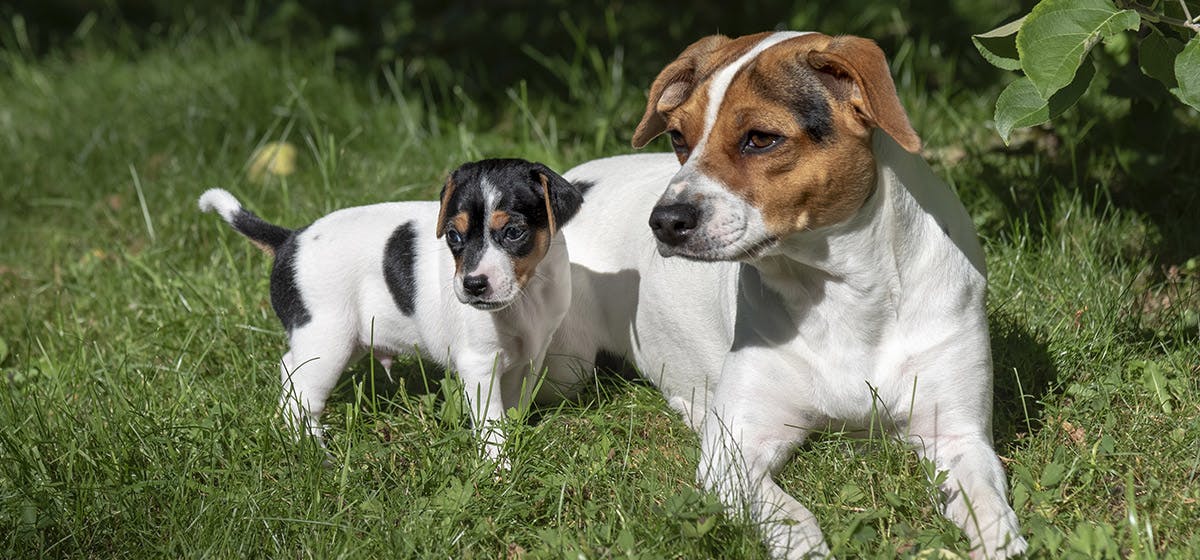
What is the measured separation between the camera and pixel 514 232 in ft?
12.6

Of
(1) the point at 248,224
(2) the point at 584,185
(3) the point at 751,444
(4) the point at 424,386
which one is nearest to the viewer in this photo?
(3) the point at 751,444

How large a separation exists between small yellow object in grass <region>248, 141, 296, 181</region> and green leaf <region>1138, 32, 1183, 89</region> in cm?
406

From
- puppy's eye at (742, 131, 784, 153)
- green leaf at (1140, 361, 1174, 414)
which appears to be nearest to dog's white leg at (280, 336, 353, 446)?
puppy's eye at (742, 131, 784, 153)

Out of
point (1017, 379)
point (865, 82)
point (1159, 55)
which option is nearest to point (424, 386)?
point (1017, 379)

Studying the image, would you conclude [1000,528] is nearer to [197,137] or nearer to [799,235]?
[799,235]

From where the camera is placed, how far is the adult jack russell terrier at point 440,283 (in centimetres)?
383

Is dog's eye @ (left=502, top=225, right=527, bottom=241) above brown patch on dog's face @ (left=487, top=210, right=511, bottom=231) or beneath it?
beneath

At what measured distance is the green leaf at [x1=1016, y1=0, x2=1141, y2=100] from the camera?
10.2 ft

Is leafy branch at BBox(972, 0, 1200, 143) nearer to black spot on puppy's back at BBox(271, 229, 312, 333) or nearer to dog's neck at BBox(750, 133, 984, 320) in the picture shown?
dog's neck at BBox(750, 133, 984, 320)

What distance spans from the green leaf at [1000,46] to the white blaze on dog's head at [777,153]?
0.46 metres

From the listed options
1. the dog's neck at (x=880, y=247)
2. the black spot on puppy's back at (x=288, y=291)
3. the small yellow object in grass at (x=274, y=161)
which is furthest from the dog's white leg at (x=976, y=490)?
the small yellow object in grass at (x=274, y=161)

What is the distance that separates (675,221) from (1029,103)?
951mm

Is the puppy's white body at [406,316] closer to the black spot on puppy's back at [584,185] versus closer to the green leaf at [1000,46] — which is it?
the black spot on puppy's back at [584,185]

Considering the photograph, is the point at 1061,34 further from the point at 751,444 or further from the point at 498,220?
the point at 498,220
